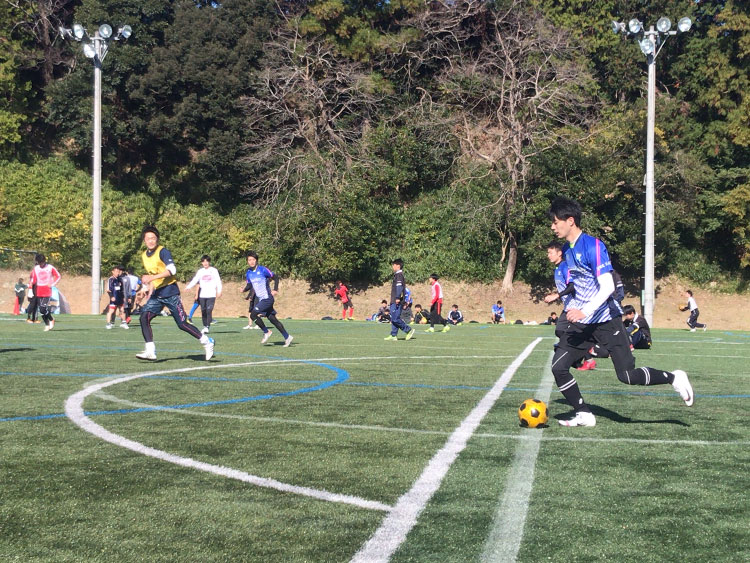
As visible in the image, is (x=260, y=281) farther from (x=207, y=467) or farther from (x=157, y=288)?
(x=207, y=467)

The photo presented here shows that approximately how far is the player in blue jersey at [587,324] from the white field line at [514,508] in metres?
0.98

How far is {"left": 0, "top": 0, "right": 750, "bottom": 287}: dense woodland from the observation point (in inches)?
1656

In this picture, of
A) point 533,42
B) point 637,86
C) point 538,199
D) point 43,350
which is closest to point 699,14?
point 637,86

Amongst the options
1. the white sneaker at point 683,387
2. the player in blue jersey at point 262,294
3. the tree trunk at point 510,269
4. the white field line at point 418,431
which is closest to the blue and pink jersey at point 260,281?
the player in blue jersey at point 262,294

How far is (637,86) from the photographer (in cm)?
4459

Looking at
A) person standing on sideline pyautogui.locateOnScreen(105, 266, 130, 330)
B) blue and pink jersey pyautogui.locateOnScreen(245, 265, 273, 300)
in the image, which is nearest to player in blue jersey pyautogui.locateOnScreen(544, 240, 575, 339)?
blue and pink jersey pyautogui.locateOnScreen(245, 265, 273, 300)

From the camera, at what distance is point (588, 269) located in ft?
23.4

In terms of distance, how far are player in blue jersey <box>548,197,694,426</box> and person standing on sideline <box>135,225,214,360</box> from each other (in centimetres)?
690

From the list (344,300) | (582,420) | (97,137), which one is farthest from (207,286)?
(344,300)

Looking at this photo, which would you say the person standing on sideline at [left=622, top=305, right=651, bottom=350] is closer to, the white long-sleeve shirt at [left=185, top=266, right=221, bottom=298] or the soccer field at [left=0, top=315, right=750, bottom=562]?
the soccer field at [left=0, top=315, right=750, bottom=562]

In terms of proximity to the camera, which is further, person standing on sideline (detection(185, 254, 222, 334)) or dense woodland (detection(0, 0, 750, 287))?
dense woodland (detection(0, 0, 750, 287))

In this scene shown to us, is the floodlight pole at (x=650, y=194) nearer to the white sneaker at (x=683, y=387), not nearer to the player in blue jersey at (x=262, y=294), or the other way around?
the player in blue jersey at (x=262, y=294)

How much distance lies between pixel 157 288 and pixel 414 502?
911 centimetres

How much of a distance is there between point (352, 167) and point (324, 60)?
6.04 metres
